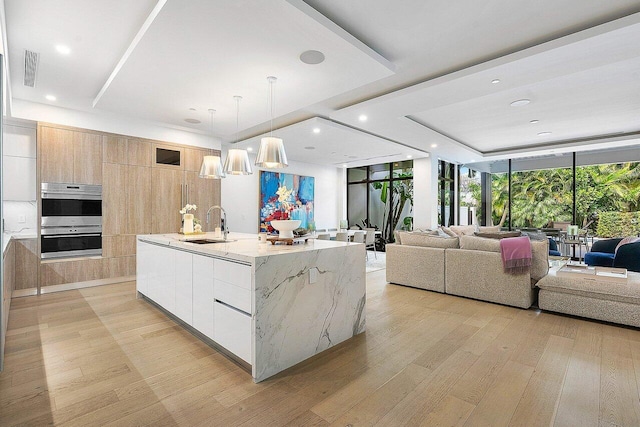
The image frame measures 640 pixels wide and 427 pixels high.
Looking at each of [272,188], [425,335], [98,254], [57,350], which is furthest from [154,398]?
[272,188]

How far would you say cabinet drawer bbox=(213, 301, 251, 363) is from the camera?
7.30 ft

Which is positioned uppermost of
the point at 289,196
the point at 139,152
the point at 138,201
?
the point at 139,152

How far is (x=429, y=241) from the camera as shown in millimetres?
4695

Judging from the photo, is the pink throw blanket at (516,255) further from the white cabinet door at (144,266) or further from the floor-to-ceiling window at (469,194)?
the floor-to-ceiling window at (469,194)

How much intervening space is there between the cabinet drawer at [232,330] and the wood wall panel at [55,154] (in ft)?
12.4

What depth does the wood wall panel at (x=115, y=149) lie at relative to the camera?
493 centimetres

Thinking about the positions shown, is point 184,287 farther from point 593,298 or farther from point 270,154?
point 593,298

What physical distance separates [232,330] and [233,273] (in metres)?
0.46

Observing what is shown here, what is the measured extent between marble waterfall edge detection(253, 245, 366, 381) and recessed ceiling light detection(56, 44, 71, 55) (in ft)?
9.82

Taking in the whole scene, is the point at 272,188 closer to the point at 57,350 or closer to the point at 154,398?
the point at 57,350

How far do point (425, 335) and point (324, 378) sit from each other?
1.26 meters

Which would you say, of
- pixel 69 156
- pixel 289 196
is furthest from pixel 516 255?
pixel 69 156

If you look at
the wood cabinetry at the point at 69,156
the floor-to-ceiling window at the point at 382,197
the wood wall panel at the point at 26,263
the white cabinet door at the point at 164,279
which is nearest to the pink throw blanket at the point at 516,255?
the white cabinet door at the point at 164,279

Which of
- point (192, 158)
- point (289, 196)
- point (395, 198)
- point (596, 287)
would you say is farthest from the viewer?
point (395, 198)
